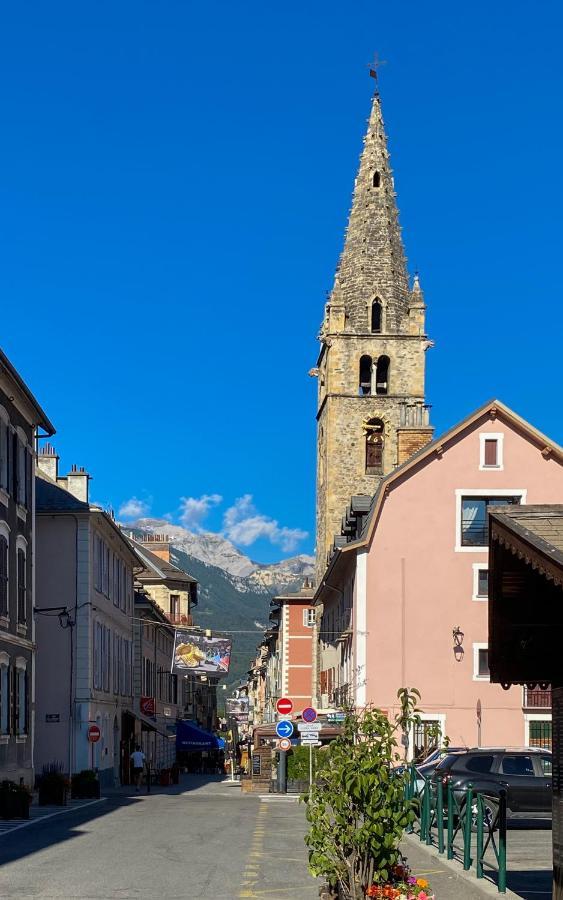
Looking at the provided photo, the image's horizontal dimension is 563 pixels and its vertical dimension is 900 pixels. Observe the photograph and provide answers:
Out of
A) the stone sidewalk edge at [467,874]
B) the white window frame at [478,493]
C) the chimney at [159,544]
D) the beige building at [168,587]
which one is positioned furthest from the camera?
the chimney at [159,544]

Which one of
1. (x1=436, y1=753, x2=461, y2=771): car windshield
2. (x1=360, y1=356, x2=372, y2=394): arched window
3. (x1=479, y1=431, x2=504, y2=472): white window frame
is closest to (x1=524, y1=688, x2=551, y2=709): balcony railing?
(x1=479, y1=431, x2=504, y2=472): white window frame

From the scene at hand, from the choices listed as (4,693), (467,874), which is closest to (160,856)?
(467,874)

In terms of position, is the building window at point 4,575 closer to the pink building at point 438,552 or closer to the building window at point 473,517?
the pink building at point 438,552

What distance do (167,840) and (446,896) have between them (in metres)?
9.03

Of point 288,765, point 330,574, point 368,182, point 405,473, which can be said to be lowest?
point 288,765

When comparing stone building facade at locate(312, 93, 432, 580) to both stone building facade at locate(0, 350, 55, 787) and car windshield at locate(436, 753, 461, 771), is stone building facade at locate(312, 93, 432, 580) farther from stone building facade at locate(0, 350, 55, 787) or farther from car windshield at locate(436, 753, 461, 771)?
car windshield at locate(436, 753, 461, 771)

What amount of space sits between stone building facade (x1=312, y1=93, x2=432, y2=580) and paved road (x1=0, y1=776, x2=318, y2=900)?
154ft

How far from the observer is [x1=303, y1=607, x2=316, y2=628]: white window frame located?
82406 millimetres

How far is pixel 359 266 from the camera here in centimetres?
8488

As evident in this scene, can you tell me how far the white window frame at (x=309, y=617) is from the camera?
82406 millimetres

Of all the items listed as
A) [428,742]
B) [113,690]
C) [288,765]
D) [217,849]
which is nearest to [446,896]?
[217,849]

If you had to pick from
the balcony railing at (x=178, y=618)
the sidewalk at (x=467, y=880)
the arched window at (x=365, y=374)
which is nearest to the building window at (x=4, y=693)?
the sidewalk at (x=467, y=880)

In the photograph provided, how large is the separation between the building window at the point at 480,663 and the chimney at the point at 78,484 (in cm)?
1621

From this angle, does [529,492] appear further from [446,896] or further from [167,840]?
[446,896]
